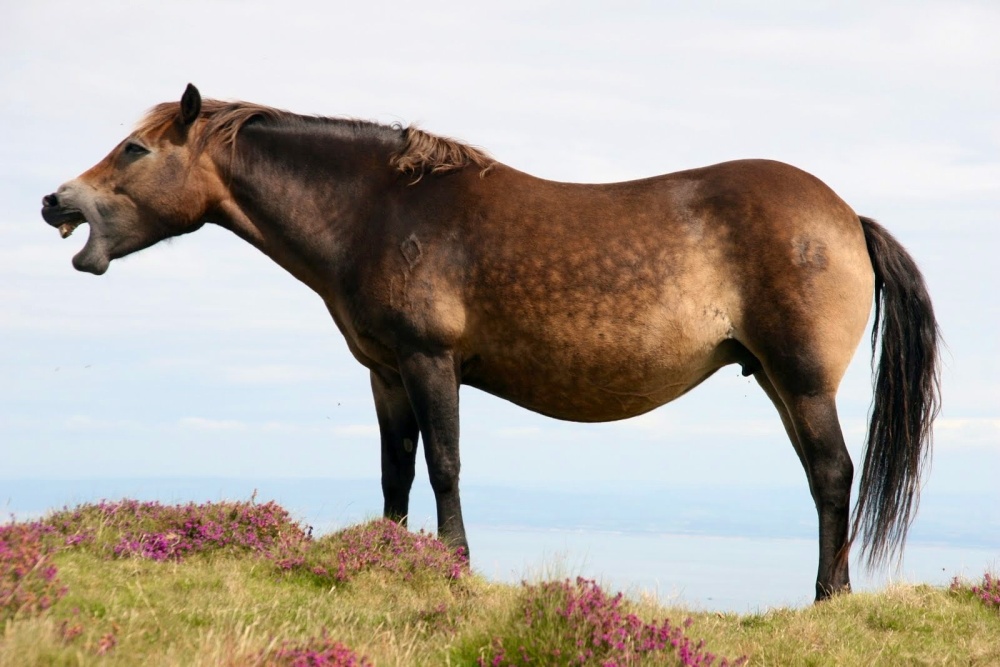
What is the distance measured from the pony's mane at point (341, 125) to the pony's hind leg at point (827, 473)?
10.5 feet

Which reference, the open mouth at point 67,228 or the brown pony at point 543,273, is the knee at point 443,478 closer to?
the brown pony at point 543,273

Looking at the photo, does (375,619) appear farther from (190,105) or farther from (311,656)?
(190,105)

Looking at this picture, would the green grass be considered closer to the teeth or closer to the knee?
the knee

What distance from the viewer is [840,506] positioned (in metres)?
8.09

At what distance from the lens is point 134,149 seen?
336 inches

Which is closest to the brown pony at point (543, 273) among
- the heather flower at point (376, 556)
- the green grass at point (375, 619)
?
the heather flower at point (376, 556)

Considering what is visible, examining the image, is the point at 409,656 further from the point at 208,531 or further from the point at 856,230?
the point at 856,230

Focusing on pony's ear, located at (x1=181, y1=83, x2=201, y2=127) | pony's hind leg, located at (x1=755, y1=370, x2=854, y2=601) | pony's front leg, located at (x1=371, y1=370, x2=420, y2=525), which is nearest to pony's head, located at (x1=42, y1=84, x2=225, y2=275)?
pony's ear, located at (x1=181, y1=83, x2=201, y2=127)

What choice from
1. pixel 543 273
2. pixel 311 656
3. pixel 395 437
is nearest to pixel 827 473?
pixel 543 273

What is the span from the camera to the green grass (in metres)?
4.93

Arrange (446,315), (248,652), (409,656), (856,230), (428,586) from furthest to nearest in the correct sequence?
(856,230) → (446,315) → (428,586) → (409,656) → (248,652)

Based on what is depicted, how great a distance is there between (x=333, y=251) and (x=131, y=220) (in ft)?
5.49

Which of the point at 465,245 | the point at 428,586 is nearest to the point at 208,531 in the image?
the point at 428,586

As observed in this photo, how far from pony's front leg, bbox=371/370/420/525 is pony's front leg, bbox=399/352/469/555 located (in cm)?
74
